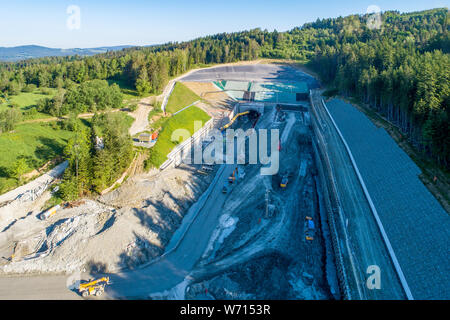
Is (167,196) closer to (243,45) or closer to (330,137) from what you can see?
(330,137)

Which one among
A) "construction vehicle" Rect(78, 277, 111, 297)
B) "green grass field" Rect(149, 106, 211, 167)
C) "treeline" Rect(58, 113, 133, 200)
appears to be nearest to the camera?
"construction vehicle" Rect(78, 277, 111, 297)

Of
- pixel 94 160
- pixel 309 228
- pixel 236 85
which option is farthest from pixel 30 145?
pixel 236 85

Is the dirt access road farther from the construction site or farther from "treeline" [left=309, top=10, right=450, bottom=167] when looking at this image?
"treeline" [left=309, top=10, right=450, bottom=167]

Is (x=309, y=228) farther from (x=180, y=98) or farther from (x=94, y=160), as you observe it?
(x=180, y=98)

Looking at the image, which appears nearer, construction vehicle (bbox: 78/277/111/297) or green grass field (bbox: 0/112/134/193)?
construction vehicle (bbox: 78/277/111/297)

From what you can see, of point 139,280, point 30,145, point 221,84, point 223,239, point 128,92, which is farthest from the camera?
point 221,84

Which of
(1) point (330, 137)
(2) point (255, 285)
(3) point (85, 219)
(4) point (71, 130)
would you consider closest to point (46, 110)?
(4) point (71, 130)
